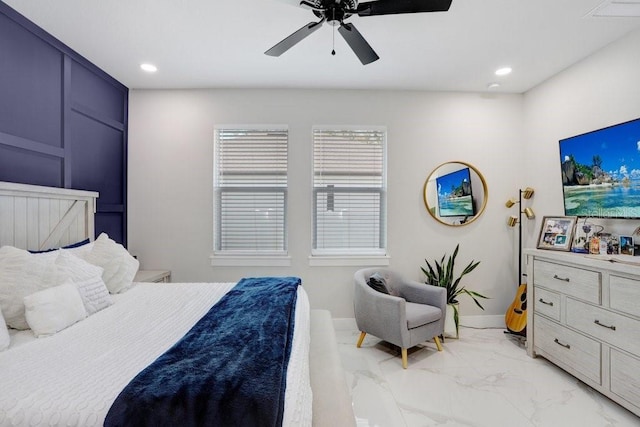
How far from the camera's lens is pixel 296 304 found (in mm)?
1964

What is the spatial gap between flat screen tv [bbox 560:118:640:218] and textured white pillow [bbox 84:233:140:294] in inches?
151

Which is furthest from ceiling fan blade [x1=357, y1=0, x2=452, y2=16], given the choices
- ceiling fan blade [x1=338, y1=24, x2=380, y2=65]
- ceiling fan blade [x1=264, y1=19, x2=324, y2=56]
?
ceiling fan blade [x1=264, y1=19, x2=324, y2=56]

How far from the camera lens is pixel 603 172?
2449 mm

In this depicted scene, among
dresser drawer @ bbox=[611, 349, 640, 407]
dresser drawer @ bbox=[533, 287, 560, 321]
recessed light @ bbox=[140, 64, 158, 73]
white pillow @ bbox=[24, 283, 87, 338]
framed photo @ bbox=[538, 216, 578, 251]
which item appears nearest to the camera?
white pillow @ bbox=[24, 283, 87, 338]

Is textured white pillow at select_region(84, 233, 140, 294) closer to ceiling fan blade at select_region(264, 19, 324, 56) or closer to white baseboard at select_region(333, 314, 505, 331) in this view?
ceiling fan blade at select_region(264, 19, 324, 56)

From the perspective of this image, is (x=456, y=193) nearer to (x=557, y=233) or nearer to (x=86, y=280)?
(x=557, y=233)

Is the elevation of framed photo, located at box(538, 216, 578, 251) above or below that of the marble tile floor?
above

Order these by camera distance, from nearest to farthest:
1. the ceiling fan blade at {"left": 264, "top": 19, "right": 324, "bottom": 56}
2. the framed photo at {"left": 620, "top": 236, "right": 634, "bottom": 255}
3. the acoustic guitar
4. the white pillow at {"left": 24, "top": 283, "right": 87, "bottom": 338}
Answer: the white pillow at {"left": 24, "top": 283, "right": 87, "bottom": 338}
the ceiling fan blade at {"left": 264, "top": 19, "right": 324, "bottom": 56}
the framed photo at {"left": 620, "top": 236, "right": 634, "bottom": 255}
the acoustic guitar

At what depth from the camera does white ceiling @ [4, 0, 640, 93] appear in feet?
6.82

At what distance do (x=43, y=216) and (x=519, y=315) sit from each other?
4330mm

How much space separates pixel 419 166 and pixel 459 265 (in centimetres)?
122

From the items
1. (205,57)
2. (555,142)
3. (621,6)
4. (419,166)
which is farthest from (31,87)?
(555,142)

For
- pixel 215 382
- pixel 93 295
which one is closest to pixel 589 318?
pixel 215 382

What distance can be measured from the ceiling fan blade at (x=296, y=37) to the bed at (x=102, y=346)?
1.63 meters
